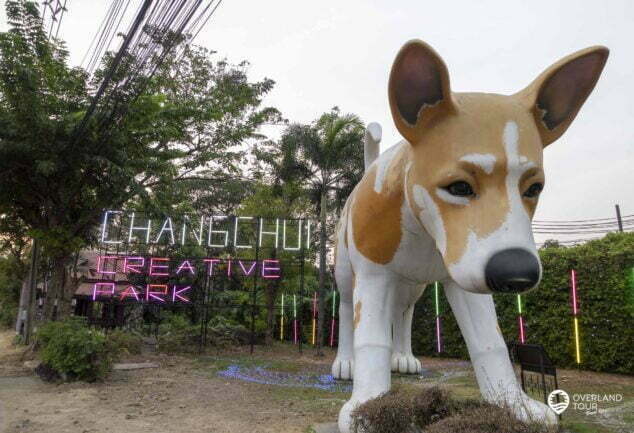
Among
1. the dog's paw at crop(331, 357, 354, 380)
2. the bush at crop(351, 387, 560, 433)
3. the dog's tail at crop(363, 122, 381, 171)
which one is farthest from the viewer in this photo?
the dog's paw at crop(331, 357, 354, 380)

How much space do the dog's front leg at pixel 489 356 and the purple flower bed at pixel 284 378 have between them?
347 centimetres

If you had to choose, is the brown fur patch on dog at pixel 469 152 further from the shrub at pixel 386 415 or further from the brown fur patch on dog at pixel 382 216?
the shrub at pixel 386 415

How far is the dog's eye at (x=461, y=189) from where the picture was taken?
8.34 ft

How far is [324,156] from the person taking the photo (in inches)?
535

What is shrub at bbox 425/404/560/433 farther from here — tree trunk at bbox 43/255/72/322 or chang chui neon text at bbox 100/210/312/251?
tree trunk at bbox 43/255/72/322

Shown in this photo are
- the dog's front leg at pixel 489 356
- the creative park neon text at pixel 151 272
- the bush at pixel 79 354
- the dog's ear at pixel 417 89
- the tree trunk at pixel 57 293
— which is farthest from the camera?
the creative park neon text at pixel 151 272

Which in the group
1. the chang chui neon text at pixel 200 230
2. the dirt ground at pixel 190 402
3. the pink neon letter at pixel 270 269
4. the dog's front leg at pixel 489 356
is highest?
the chang chui neon text at pixel 200 230

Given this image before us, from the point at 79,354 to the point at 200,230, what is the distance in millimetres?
6613

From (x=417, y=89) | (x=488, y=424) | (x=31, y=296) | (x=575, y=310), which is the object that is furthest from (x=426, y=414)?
(x=31, y=296)

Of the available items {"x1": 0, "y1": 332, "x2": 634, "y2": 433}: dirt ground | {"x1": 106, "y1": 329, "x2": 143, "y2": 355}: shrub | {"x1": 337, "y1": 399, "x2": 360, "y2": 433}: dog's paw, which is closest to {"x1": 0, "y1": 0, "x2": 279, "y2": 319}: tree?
{"x1": 106, "y1": 329, "x2": 143, "y2": 355}: shrub

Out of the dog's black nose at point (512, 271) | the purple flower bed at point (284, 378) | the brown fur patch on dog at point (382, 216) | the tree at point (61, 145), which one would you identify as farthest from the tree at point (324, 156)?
the dog's black nose at point (512, 271)

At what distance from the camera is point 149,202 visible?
10.7m

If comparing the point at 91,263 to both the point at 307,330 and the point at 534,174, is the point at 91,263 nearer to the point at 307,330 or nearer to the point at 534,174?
the point at 307,330

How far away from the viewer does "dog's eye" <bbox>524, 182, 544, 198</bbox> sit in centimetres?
258
